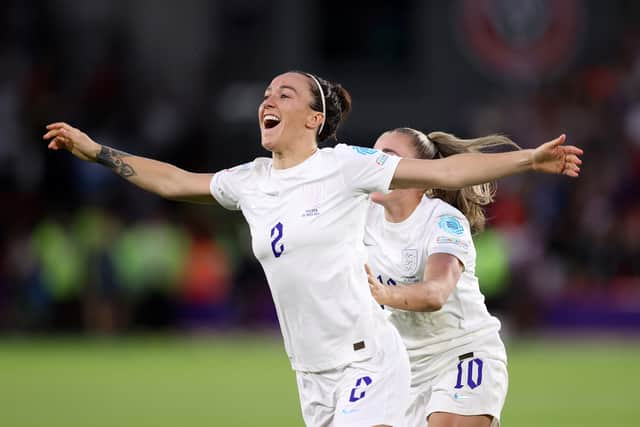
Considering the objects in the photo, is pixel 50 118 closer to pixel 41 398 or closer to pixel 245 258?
pixel 245 258

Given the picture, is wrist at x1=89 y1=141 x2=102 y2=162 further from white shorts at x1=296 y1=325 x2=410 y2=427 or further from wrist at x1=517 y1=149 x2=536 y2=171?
wrist at x1=517 y1=149 x2=536 y2=171

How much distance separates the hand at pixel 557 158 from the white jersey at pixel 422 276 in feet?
3.73

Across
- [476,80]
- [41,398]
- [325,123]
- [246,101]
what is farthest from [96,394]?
[476,80]

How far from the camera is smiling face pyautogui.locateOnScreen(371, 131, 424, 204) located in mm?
7078

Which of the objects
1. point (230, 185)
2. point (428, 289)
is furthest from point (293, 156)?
point (428, 289)

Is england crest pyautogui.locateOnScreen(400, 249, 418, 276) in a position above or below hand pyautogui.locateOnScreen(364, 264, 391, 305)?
above

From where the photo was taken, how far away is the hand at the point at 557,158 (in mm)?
5824

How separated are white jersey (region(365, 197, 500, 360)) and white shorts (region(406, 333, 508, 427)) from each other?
61mm

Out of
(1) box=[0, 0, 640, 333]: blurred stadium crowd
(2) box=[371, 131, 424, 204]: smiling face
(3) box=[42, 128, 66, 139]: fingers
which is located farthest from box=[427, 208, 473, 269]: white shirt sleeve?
(1) box=[0, 0, 640, 333]: blurred stadium crowd

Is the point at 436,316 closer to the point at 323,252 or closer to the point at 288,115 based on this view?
the point at 323,252

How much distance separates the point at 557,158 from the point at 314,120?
124 centimetres

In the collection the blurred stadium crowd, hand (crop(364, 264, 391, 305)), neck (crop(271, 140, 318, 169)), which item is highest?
the blurred stadium crowd

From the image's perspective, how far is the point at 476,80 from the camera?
23438 millimetres

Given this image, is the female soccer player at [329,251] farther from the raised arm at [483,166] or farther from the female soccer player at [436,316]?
the female soccer player at [436,316]
